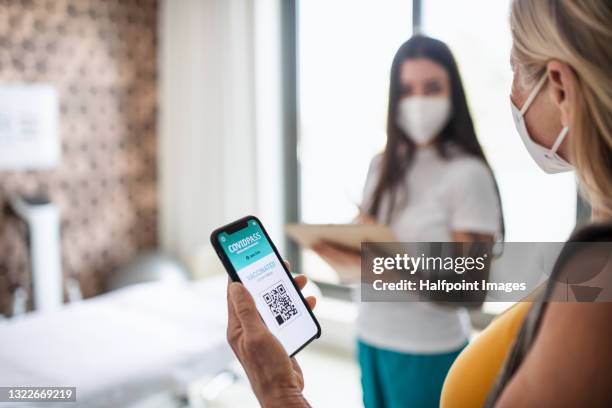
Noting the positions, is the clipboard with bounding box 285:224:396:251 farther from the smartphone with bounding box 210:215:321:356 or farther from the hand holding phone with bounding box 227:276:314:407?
the hand holding phone with bounding box 227:276:314:407

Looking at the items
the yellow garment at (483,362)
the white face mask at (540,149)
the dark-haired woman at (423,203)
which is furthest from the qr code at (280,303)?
the dark-haired woman at (423,203)

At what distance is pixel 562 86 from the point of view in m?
0.43

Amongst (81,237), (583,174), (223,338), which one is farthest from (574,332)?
(81,237)

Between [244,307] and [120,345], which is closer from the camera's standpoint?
[244,307]

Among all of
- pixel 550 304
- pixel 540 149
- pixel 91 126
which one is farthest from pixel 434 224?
pixel 91 126

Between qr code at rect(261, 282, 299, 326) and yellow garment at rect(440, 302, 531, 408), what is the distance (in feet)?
0.64

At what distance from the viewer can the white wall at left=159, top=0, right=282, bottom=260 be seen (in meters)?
2.30

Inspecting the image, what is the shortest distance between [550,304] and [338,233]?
0.61m

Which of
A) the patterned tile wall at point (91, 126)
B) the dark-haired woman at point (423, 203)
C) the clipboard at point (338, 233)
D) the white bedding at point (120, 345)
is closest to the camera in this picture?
the clipboard at point (338, 233)

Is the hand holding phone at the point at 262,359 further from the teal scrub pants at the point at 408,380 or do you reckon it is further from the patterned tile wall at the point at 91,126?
the patterned tile wall at the point at 91,126

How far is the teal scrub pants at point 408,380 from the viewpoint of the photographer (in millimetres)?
1022

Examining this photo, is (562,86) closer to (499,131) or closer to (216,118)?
(499,131)

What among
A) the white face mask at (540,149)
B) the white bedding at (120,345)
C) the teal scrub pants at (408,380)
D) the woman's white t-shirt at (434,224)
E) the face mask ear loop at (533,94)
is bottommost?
the white bedding at (120,345)

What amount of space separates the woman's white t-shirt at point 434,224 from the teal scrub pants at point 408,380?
2 centimetres
